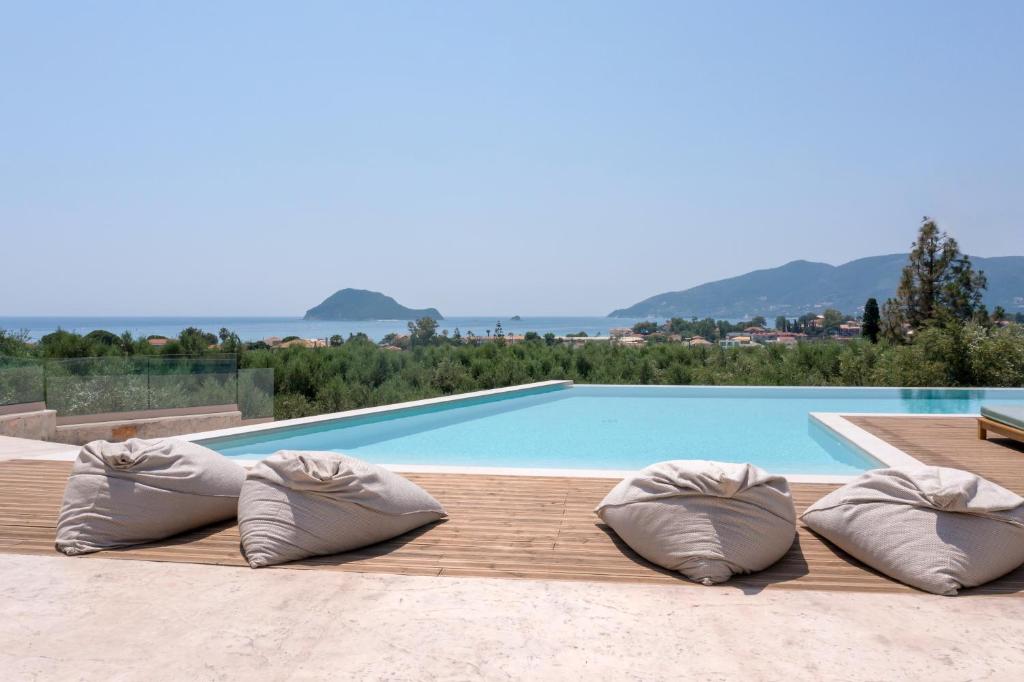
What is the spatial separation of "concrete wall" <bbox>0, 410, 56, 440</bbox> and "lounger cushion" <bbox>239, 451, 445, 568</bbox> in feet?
20.0

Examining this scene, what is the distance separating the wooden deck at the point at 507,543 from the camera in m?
2.83

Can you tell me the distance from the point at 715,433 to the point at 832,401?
3022mm

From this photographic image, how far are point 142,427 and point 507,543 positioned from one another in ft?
21.9

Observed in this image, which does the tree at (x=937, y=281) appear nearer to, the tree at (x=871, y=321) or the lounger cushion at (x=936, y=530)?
the tree at (x=871, y=321)

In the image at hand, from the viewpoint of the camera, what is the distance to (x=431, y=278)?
36688 mm

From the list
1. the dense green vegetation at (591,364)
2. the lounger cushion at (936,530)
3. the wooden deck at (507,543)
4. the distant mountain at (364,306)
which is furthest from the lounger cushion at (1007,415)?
the distant mountain at (364,306)

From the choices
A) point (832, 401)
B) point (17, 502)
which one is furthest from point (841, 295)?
point (17, 502)

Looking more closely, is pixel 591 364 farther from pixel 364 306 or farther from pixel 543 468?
pixel 364 306

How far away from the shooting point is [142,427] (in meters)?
8.31

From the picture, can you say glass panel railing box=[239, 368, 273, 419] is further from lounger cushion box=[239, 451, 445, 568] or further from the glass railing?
lounger cushion box=[239, 451, 445, 568]

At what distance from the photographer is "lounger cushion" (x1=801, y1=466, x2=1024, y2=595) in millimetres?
2682

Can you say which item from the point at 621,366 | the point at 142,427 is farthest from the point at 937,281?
the point at 142,427

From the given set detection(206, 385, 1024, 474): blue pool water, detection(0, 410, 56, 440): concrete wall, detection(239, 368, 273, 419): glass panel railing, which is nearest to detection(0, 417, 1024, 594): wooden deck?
detection(206, 385, 1024, 474): blue pool water

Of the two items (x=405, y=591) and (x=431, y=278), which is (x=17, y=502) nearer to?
(x=405, y=591)
